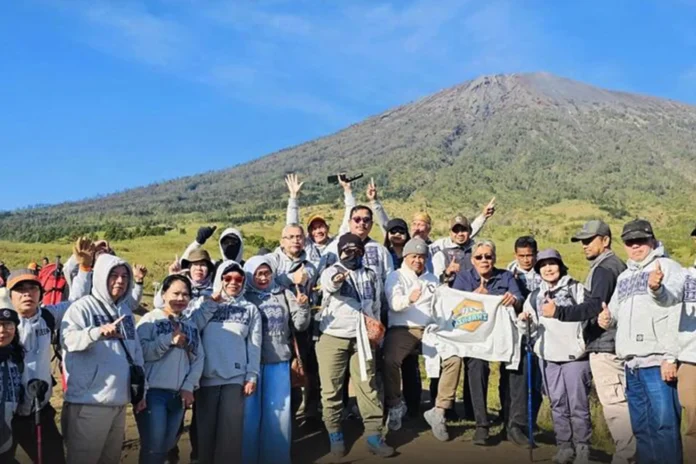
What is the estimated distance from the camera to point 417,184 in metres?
80.7

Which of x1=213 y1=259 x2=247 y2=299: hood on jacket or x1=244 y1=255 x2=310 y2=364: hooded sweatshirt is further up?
x1=213 y1=259 x2=247 y2=299: hood on jacket

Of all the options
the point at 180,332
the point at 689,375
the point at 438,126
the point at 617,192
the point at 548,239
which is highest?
the point at 438,126

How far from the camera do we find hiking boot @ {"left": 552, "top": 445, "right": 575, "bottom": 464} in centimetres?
673

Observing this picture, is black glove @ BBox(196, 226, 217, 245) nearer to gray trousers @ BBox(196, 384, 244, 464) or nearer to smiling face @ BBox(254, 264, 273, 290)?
smiling face @ BBox(254, 264, 273, 290)

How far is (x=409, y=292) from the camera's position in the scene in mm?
7398

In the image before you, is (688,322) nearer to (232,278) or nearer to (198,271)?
(232,278)

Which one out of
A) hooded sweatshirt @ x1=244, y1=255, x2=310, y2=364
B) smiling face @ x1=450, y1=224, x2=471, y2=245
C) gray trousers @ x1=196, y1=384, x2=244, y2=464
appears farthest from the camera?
smiling face @ x1=450, y1=224, x2=471, y2=245

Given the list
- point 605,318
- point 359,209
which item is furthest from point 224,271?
point 605,318

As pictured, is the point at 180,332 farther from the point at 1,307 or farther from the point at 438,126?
the point at 438,126

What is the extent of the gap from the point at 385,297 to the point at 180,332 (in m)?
2.29

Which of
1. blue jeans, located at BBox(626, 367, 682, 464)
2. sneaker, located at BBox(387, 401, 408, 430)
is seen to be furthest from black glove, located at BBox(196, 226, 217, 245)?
blue jeans, located at BBox(626, 367, 682, 464)

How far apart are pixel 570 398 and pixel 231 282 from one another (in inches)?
121

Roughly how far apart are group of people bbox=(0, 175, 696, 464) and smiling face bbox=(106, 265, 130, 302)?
11 mm

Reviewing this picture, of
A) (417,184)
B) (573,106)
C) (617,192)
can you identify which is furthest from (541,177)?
(573,106)
